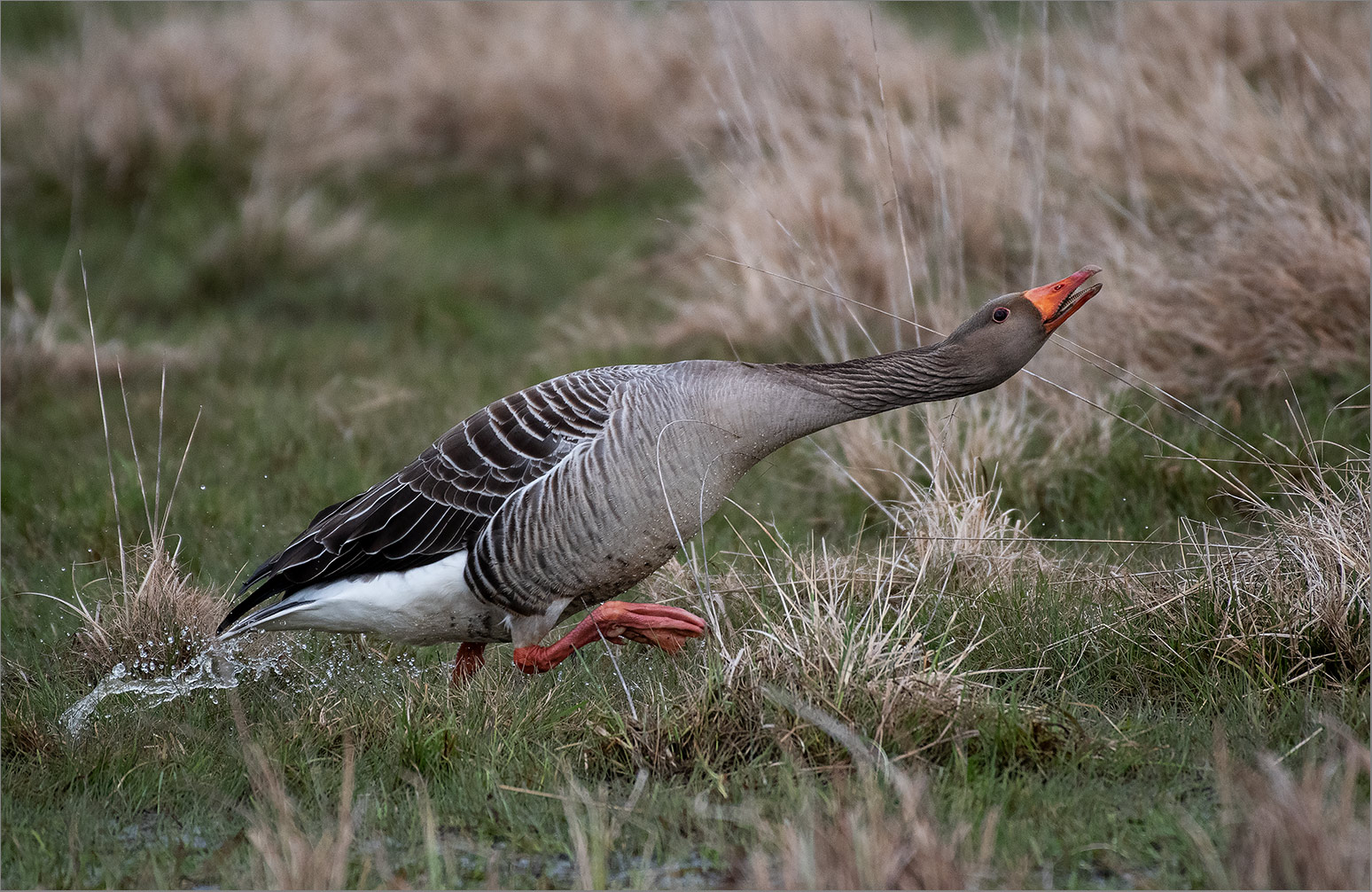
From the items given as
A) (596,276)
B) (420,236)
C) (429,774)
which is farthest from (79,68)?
(429,774)

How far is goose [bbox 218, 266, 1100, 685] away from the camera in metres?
4.39

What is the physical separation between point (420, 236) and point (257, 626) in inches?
322

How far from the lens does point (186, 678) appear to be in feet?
15.8

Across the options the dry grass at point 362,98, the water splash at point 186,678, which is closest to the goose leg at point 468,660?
the water splash at point 186,678

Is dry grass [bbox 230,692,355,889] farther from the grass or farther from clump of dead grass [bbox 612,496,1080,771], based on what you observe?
clump of dead grass [bbox 612,496,1080,771]

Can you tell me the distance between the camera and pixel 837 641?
409 cm

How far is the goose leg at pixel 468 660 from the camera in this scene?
4.92 m

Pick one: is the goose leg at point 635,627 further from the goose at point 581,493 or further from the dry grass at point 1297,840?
the dry grass at point 1297,840

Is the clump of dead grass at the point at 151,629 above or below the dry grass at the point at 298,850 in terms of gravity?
below

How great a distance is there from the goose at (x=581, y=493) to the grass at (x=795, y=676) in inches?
9.8

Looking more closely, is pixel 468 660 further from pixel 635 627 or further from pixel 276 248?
pixel 276 248

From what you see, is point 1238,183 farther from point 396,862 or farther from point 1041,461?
Answer: point 396,862

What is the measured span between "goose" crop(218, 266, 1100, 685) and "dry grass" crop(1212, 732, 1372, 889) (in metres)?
1.55

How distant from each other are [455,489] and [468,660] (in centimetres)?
71
